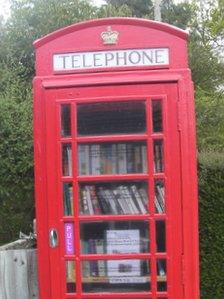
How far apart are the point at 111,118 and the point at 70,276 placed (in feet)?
3.71

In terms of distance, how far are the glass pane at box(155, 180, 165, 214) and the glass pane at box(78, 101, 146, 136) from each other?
379mm

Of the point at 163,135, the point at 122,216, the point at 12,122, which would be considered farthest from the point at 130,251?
the point at 12,122

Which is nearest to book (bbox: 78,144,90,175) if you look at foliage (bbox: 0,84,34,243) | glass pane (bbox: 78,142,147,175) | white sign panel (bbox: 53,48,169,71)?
glass pane (bbox: 78,142,147,175)

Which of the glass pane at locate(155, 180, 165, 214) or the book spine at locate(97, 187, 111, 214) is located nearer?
the glass pane at locate(155, 180, 165, 214)

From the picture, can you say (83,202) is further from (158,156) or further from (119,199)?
(158,156)

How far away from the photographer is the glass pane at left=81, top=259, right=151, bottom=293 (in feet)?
13.9

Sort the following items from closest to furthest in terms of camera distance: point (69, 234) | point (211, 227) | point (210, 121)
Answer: point (69, 234) → point (211, 227) → point (210, 121)

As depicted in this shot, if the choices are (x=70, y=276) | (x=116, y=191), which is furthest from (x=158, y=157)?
(x=70, y=276)

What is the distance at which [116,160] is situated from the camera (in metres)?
4.23

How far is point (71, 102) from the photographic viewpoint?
4121 millimetres

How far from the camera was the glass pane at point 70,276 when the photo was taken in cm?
422

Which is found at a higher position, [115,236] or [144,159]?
[144,159]

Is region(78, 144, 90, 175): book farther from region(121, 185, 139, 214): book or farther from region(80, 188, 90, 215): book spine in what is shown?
region(121, 185, 139, 214): book

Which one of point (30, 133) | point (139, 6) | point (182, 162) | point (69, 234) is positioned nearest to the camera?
point (182, 162)
